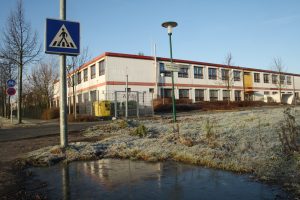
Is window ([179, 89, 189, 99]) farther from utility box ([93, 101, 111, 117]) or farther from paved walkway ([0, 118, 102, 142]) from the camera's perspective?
paved walkway ([0, 118, 102, 142])

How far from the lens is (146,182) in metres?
4.33

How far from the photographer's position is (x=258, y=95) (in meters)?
53.4

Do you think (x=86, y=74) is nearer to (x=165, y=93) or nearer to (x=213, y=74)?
(x=165, y=93)

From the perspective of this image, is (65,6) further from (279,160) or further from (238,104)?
(238,104)

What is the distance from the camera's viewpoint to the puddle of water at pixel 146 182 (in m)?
3.69

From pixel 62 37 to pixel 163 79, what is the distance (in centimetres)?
3048

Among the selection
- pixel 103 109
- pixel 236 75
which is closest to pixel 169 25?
pixel 103 109

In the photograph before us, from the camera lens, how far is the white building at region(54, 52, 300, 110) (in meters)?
32.6

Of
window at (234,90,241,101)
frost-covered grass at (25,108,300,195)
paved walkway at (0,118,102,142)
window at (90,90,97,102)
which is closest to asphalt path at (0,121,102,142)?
paved walkway at (0,118,102,142)

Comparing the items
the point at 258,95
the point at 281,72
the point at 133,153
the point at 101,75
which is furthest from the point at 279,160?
the point at 281,72

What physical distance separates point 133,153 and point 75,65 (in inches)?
947

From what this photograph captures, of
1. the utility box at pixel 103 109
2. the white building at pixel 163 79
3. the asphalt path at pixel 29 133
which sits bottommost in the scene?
the asphalt path at pixel 29 133

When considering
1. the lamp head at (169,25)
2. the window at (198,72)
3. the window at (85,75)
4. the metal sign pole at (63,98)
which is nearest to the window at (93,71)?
the window at (85,75)

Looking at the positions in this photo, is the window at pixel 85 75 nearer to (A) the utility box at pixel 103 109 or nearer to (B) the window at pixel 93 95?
(B) the window at pixel 93 95
